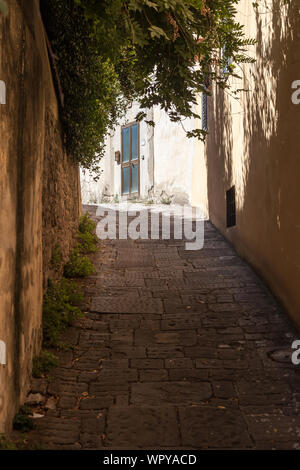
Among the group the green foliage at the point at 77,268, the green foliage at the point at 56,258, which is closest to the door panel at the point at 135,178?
the green foliage at the point at 77,268

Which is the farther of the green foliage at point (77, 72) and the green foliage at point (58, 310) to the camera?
the green foliage at point (77, 72)

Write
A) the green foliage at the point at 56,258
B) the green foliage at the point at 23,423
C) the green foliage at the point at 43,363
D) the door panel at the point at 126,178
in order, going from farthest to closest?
1. the door panel at the point at 126,178
2. the green foliage at the point at 56,258
3. the green foliage at the point at 43,363
4. the green foliage at the point at 23,423

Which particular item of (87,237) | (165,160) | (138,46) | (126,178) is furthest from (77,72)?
(126,178)

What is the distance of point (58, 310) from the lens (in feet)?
15.3

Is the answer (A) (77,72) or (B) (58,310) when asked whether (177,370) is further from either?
(A) (77,72)

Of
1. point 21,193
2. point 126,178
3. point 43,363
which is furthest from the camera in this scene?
point 126,178

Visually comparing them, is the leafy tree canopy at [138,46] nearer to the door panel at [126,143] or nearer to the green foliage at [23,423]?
the green foliage at [23,423]

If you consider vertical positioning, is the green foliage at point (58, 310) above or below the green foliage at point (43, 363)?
above

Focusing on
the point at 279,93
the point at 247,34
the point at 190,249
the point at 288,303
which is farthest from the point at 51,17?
the point at 190,249

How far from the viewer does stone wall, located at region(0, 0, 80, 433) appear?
2676 mm

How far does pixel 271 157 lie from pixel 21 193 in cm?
330

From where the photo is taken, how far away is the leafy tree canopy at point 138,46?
11.5 ft

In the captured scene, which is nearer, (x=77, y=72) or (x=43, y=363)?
(x=43, y=363)

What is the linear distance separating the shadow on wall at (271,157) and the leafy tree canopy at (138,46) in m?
0.49
